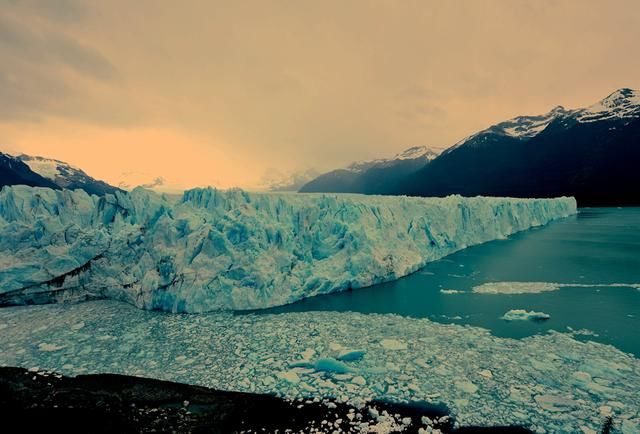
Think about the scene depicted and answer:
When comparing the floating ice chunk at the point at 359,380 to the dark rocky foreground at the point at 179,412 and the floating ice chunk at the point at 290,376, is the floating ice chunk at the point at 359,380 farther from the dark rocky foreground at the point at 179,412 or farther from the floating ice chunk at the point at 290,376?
the floating ice chunk at the point at 290,376

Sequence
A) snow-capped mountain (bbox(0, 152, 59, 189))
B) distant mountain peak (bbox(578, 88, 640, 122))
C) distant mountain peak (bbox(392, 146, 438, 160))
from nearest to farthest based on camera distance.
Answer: snow-capped mountain (bbox(0, 152, 59, 189))
distant mountain peak (bbox(578, 88, 640, 122))
distant mountain peak (bbox(392, 146, 438, 160))

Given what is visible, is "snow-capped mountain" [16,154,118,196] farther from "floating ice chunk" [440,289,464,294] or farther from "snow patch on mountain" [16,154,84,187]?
"floating ice chunk" [440,289,464,294]

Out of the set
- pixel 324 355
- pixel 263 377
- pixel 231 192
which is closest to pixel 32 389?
pixel 263 377

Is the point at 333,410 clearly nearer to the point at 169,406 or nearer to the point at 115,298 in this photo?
the point at 169,406

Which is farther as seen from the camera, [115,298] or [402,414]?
[115,298]

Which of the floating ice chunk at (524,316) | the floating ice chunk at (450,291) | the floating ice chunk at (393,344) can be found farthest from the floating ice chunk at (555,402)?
the floating ice chunk at (450,291)

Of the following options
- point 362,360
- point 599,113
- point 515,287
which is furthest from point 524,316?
point 599,113

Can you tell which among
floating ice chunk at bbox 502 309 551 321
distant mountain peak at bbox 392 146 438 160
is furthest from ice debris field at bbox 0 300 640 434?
distant mountain peak at bbox 392 146 438 160
